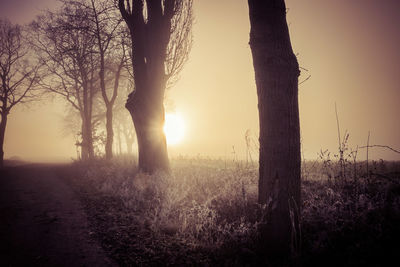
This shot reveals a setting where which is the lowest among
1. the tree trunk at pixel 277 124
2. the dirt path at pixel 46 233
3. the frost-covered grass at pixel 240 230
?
the dirt path at pixel 46 233

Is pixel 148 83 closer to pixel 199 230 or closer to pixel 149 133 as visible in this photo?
pixel 149 133

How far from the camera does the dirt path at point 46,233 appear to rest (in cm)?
350

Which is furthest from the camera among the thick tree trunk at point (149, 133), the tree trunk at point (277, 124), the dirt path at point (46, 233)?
the thick tree trunk at point (149, 133)

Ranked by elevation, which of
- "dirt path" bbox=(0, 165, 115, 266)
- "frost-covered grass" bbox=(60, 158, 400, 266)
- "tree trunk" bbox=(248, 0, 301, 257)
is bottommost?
"dirt path" bbox=(0, 165, 115, 266)

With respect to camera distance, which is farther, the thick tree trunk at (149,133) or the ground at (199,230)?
the thick tree trunk at (149,133)

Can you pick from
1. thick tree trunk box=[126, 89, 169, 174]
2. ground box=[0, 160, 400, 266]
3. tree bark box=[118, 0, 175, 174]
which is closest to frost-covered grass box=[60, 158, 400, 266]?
ground box=[0, 160, 400, 266]

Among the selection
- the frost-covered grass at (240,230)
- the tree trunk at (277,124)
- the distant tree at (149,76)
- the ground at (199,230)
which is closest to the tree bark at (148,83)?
the distant tree at (149,76)

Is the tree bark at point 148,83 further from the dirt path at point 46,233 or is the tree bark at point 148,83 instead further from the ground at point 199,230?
the dirt path at point 46,233

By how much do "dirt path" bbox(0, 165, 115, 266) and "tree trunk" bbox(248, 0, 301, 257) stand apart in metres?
2.54

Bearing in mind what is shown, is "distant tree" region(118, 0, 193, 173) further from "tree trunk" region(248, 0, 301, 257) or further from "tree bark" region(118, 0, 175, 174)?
"tree trunk" region(248, 0, 301, 257)

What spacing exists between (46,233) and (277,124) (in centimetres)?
495

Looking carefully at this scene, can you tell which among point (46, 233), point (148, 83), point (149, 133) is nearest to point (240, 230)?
point (46, 233)

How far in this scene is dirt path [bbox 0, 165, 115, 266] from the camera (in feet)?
11.5

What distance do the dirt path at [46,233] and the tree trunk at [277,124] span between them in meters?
2.54
